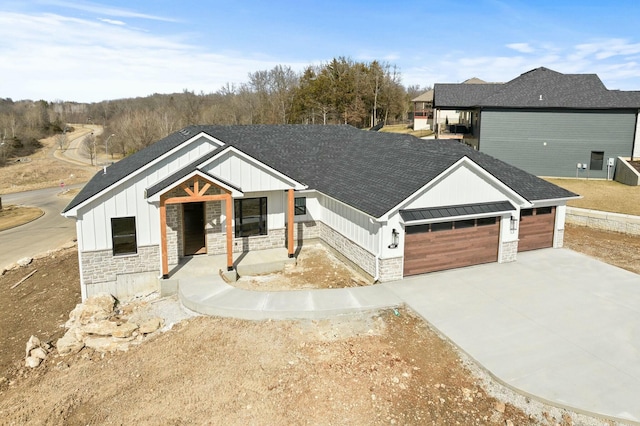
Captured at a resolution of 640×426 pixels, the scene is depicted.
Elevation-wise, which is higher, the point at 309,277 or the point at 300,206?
the point at 300,206

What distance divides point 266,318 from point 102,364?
422 centimetres

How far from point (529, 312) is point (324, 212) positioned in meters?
9.36

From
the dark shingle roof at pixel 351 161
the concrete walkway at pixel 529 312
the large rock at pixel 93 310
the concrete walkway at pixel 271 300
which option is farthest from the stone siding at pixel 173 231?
the large rock at pixel 93 310

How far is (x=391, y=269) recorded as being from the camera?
564 inches

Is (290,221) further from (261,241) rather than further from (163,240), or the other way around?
(163,240)

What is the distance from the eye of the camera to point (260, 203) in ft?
56.3

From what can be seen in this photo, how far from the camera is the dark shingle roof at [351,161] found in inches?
588

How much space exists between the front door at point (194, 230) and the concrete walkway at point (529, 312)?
8.07 ft

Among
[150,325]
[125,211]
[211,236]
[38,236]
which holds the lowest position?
[38,236]

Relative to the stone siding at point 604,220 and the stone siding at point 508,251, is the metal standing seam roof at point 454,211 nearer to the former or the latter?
the stone siding at point 508,251

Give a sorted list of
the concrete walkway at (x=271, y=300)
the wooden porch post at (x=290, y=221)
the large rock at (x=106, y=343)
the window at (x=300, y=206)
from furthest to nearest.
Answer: the window at (x=300, y=206), the wooden porch post at (x=290, y=221), the concrete walkway at (x=271, y=300), the large rock at (x=106, y=343)

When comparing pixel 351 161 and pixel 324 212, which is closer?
pixel 324 212

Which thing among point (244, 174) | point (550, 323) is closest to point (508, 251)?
point (550, 323)

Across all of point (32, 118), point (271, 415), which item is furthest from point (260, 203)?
point (32, 118)
